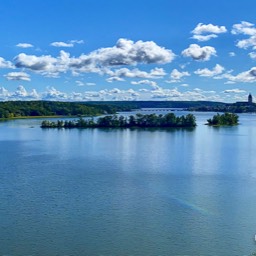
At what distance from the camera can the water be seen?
28.6 ft

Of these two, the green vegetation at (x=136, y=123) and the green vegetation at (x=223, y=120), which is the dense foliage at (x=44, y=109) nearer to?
the green vegetation at (x=136, y=123)

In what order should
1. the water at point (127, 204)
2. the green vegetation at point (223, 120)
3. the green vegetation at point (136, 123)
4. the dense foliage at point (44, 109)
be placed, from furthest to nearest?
the dense foliage at point (44, 109) < the green vegetation at point (223, 120) < the green vegetation at point (136, 123) < the water at point (127, 204)

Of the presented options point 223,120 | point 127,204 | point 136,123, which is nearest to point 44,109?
point 136,123

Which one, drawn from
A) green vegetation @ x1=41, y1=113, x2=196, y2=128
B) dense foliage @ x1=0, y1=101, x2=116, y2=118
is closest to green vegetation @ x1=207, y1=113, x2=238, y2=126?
green vegetation @ x1=41, y1=113, x2=196, y2=128

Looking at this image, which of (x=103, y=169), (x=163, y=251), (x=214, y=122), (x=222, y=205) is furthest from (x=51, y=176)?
(x=214, y=122)

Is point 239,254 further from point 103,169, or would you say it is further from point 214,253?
point 103,169

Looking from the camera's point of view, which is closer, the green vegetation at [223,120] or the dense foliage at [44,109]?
the green vegetation at [223,120]

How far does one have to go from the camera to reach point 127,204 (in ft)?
37.2

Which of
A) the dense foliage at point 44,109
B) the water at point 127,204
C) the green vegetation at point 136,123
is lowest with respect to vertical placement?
A: the water at point 127,204

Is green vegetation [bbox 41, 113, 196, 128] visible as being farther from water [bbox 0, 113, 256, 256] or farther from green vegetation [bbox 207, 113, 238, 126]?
water [bbox 0, 113, 256, 256]

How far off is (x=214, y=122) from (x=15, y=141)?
2153 cm

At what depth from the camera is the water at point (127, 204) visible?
8.72 meters

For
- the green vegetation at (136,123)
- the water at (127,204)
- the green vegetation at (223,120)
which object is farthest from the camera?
the green vegetation at (223,120)

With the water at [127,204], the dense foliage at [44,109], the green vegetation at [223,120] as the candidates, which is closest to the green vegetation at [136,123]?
the green vegetation at [223,120]
